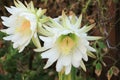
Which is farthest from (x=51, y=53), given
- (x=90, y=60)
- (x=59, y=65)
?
(x=90, y=60)

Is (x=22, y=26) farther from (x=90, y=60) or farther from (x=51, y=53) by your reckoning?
(x=90, y=60)

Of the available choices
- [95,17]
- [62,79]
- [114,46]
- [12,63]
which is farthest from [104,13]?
[62,79]

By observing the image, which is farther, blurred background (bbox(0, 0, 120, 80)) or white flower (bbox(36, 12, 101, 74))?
blurred background (bbox(0, 0, 120, 80))

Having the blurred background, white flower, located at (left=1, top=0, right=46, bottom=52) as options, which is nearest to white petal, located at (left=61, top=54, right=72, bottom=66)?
white flower, located at (left=1, top=0, right=46, bottom=52)

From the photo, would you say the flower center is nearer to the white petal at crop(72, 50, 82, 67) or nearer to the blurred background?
the white petal at crop(72, 50, 82, 67)

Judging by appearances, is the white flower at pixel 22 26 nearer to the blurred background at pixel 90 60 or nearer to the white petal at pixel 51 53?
the white petal at pixel 51 53

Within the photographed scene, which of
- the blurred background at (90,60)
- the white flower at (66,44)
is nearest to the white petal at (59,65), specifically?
the white flower at (66,44)

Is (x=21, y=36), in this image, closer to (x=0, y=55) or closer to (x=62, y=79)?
(x=62, y=79)

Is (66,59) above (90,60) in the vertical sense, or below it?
above
